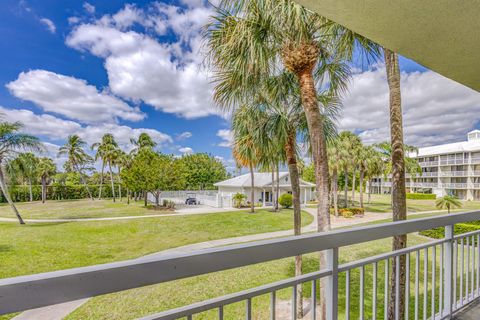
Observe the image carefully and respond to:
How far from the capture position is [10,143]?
48.6ft

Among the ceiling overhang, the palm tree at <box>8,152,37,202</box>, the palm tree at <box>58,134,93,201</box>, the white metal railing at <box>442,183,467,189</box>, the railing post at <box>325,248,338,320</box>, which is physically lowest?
the white metal railing at <box>442,183,467,189</box>

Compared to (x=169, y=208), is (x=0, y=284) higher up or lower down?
higher up

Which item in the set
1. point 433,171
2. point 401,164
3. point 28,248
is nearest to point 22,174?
point 28,248

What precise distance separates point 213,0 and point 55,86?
33938mm

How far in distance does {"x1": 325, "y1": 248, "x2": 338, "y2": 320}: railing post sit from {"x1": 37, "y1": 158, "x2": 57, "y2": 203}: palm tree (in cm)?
3474

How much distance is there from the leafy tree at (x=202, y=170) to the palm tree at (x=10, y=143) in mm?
21381

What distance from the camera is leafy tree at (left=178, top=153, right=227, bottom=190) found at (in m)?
38.1

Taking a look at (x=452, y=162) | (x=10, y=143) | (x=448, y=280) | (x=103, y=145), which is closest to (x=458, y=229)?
(x=448, y=280)

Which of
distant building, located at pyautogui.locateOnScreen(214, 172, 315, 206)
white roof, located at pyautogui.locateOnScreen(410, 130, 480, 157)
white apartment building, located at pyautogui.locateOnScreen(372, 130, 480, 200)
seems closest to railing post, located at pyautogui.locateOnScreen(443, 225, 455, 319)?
distant building, located at pyautogui.locateOnScreen(214, 172, 315, 206)

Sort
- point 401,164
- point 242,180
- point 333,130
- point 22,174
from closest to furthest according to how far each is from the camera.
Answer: point 401,164 → point 333,130 → point 22,174 → point 242,180

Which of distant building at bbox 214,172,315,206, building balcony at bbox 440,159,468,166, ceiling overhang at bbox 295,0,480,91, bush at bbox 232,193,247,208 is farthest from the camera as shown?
building balcony at bbox 440,159,468,166

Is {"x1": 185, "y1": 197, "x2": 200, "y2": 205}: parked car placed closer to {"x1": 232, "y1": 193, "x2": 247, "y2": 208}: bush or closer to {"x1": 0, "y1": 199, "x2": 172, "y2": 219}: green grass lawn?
{"x1": 0, "y1": 199, "x2": 172, "y2": 219}: green grass lawn

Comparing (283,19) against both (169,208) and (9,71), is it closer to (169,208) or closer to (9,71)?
(169,208)

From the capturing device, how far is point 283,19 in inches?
136
